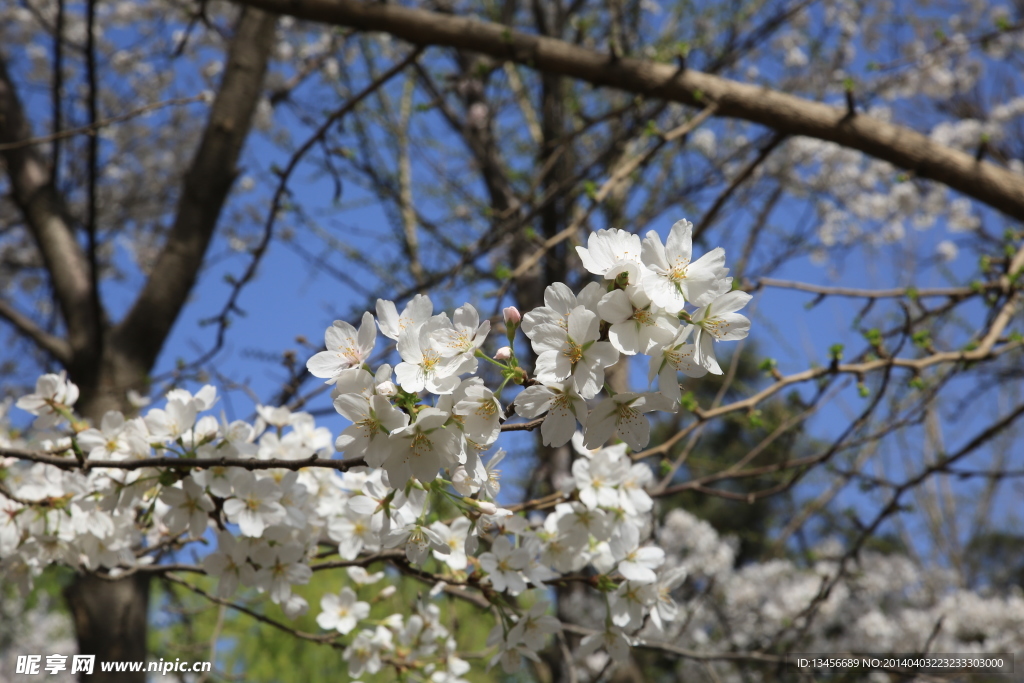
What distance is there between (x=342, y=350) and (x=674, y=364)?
455 mm

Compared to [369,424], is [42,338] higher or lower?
higher

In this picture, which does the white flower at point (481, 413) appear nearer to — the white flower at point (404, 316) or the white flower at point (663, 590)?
the white flower at point (404, 316)

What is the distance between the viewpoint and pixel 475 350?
90 centimetres

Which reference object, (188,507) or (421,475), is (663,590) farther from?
(188,507)

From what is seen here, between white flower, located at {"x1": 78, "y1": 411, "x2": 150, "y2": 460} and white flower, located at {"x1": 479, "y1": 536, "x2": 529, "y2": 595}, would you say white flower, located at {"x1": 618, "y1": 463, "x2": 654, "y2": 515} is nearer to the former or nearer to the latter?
white flower, located at {"x1": 479, "y1": 536, "x2": 529, "y2": 595}

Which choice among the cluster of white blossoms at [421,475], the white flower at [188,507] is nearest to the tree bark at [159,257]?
the cluster of white blossoms at [421,475]

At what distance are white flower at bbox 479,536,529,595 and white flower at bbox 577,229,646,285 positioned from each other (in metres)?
0.60

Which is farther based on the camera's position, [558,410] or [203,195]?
→ [203,195]

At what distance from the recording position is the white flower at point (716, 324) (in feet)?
2.87

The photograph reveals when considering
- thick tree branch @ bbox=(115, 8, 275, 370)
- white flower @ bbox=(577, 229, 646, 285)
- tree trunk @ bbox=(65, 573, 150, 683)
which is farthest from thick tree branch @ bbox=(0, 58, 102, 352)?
white flower @ bbox=(577, 229, 646, 285)

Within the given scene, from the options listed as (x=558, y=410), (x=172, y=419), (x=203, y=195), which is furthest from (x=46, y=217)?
(x=558, y=410)

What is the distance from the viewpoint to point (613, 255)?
906 mm

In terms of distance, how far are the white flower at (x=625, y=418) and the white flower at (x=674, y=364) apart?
0.06 ft

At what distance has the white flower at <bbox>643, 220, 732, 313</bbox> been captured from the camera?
2.84ft
